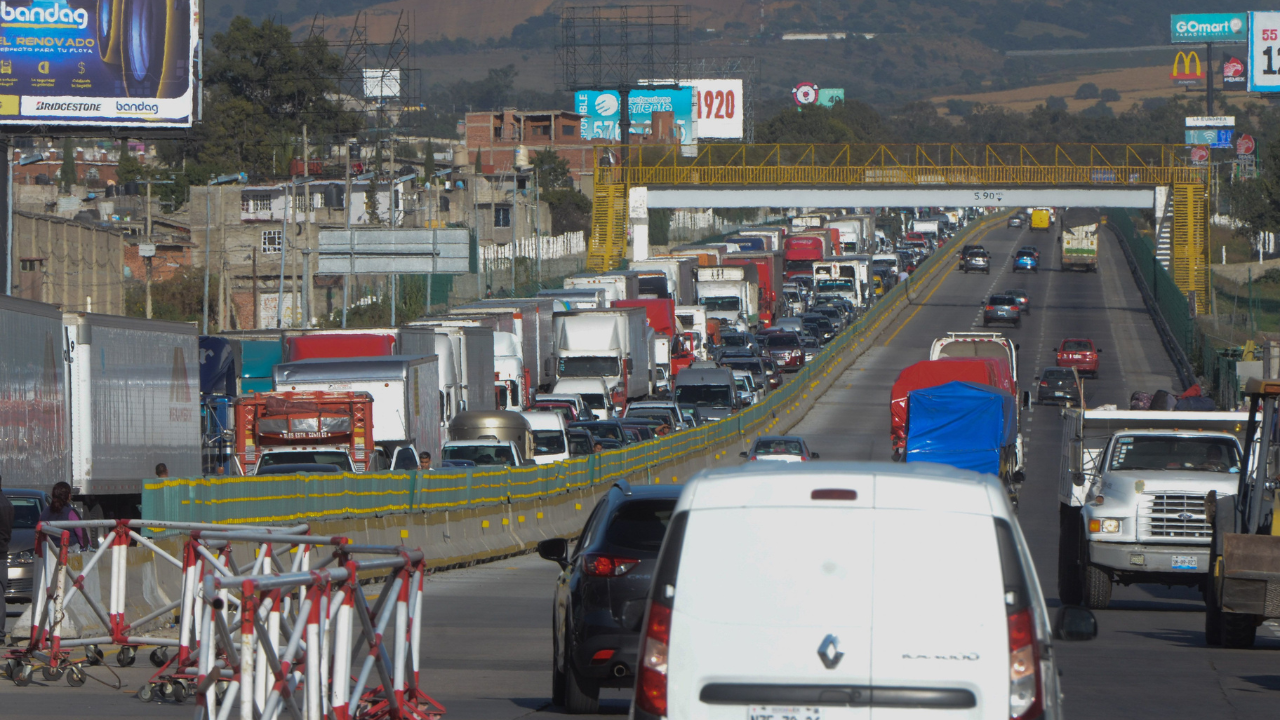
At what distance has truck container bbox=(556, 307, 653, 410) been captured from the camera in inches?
1982

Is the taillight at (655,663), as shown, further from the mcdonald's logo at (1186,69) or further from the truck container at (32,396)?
the mcdonald's logo at (1186,69)

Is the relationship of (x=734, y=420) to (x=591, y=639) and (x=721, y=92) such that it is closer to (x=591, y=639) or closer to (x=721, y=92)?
(x=591, y=639)

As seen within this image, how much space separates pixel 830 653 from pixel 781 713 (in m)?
0.28

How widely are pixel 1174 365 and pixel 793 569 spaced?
2593 inches

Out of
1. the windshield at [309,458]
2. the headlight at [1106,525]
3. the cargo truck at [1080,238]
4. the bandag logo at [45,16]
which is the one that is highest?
the bandag logo at [45,16]

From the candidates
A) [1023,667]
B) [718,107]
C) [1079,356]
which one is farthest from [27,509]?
[718,107]

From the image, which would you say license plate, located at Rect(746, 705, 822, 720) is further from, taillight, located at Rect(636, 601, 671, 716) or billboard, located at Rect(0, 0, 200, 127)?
billboard, located at Rect(0, 0, 200, 127)

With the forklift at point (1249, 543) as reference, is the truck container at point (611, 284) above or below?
above

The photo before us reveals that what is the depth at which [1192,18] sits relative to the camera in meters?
158

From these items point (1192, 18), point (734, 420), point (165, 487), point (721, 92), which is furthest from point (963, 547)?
point (721, 92)

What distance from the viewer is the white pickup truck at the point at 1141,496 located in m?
18.3

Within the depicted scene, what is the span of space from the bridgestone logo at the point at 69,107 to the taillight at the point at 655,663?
35.2m

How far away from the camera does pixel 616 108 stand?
168 meters

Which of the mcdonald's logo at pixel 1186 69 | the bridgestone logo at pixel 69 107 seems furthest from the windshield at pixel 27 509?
the mcdonald's logo at pixel 1186 69
